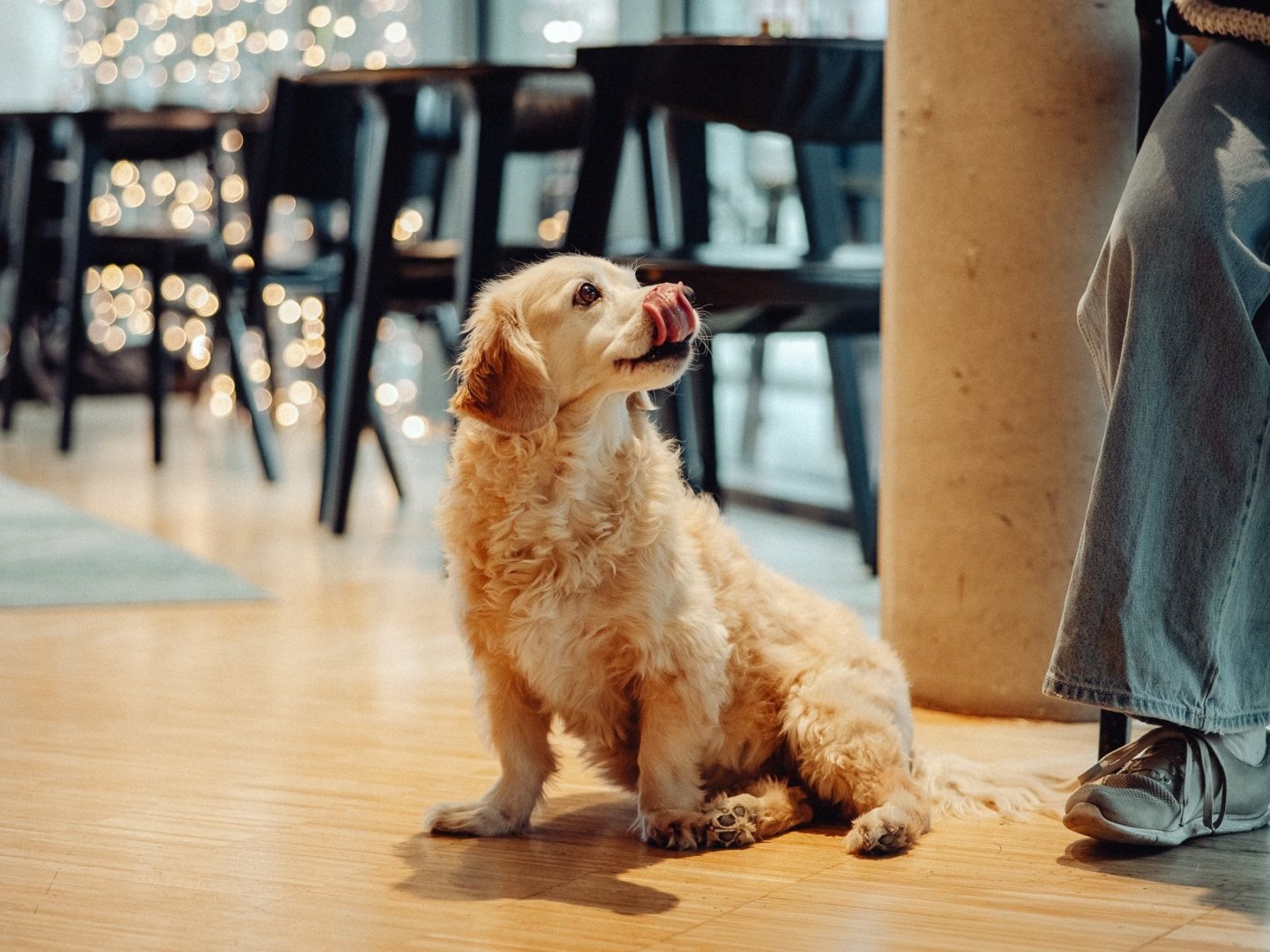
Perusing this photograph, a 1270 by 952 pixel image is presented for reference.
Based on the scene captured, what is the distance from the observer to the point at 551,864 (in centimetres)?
177

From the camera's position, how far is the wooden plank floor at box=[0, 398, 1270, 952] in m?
1.53

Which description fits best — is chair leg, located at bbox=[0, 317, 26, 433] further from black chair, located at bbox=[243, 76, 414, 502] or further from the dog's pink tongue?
the dog's pink tongue

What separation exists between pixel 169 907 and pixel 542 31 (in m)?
6.72

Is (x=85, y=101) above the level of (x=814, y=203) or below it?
above

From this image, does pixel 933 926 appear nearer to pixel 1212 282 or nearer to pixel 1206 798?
pixel 1206 798

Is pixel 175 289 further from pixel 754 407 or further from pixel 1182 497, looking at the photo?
pixel 1182 497

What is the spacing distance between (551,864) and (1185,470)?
2.73 feet

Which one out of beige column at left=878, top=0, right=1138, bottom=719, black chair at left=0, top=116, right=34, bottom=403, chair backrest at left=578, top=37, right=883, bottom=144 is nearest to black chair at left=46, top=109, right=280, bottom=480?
black chair at left=0, top=116, right=34, bottom=403

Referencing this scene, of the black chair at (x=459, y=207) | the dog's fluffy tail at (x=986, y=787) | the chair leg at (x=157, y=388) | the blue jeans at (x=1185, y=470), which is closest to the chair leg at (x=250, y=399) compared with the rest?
the chair leg at (x=157, y=388)

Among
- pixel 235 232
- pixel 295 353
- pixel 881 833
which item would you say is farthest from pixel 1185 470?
pixel 235 232

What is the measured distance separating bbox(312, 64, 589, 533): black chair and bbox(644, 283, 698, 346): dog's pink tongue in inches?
77.9

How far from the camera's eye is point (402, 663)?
114 inches

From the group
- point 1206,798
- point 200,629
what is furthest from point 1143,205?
point 200,629

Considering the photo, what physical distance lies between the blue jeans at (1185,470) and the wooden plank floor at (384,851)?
0.21 m
